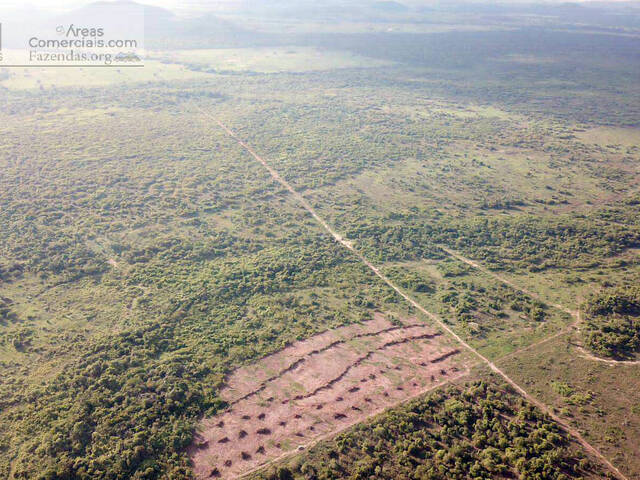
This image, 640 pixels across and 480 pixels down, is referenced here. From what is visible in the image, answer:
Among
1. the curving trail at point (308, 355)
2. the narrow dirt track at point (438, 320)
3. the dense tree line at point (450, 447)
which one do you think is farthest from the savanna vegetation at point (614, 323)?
the curving trail at point (308, 355)

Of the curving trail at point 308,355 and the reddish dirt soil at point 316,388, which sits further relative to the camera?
the curving trail at point 308,355

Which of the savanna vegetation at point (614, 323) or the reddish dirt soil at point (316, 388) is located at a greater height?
the savanna vegetation at point (614, 323)

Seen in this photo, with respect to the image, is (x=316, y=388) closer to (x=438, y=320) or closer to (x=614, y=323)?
(x=438, y=320)

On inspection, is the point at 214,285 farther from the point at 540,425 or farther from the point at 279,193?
the point at 540,425

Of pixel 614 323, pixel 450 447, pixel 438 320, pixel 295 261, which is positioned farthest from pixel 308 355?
pixel 614 323

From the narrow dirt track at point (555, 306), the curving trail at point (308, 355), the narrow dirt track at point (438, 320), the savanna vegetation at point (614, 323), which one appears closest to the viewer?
the narrow dirt track at point (438, 320)

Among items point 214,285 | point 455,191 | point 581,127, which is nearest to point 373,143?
point 455,191

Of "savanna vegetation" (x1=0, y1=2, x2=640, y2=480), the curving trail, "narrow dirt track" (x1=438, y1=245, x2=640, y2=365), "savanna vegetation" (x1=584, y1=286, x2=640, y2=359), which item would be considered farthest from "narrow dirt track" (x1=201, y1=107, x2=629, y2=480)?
"savanna vegetation" (x1=584, y1=286, x2=640, y2=359)

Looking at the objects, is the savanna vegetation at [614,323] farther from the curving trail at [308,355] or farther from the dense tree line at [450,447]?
the curving trail at [308,355]
